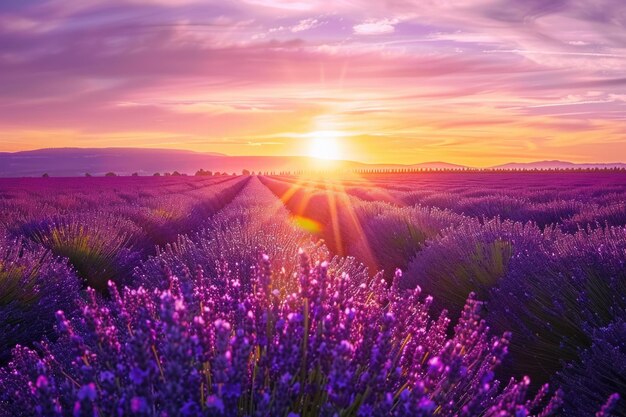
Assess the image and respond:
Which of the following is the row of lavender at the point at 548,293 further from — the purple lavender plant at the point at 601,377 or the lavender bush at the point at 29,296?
the lavender bush at the point at 29,296

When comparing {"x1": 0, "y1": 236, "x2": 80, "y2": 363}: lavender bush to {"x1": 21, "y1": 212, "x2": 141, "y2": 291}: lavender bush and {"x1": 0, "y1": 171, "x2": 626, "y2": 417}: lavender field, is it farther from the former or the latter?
{"x1": 21, "y1": 212, "x2": 141, "y2": 291}: lavender bush

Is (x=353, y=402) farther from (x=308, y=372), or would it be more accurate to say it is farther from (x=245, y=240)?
(x=245, y=240)

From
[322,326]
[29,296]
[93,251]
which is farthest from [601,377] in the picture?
[93,251]

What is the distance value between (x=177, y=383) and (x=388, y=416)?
2.89 ft

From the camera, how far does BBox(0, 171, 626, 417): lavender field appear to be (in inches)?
68.1

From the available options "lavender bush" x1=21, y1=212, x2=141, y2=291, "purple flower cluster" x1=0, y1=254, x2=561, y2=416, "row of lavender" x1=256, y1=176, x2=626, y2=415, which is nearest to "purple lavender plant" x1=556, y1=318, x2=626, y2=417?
"row of lavender" x1=256, y1=176, x2=626, y2=415

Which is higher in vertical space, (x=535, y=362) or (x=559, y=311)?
(x=559, y=311)

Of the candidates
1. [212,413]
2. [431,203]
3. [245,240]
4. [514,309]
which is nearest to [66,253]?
[245,240]

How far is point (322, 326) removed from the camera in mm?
2064

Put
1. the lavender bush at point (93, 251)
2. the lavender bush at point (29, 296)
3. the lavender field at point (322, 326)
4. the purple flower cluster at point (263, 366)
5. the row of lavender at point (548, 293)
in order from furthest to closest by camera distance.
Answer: the lavender bush at point (93, 251), the lavender bush at point (29, 296), the row of lavender at point (548, 293), the lavender field at point (322, 326), the purple flower cluster at point (263, 366)

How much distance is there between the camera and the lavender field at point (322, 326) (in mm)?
1730

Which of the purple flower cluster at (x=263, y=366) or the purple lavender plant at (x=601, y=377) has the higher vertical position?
the purple flower cluster at (x=263, y=366)

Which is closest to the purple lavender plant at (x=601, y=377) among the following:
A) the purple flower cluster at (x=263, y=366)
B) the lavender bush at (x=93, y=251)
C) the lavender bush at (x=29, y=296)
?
the purple flower cluster at (x=263, y=366)

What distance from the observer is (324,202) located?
17.2 metres
